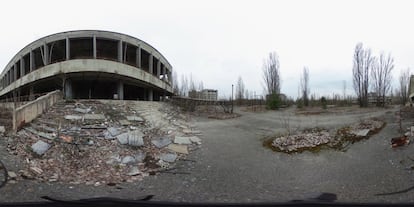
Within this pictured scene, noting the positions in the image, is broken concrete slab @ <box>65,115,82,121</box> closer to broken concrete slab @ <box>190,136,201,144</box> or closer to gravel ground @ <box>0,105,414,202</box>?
gravel ground @ <box>0,105,414,202</box>

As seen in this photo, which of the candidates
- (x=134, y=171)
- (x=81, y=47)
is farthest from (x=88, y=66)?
(x=134, y=171)

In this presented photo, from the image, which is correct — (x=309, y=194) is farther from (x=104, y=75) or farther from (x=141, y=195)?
(x=104, y=75)

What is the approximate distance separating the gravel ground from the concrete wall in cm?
141

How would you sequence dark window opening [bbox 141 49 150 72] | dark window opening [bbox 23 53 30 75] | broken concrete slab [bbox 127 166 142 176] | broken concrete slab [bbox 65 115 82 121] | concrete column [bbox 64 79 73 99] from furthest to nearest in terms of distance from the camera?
1. dark window opening [bbox 23 53 30 75]
2. dark window opening [bbox 141 49 150 72]
3. concrete column [bbox 64 79 73 99]
4. broken concrete slab [bbox 65 115 82 121]
5. broken concrete slab [bbox 127 166 142 176]

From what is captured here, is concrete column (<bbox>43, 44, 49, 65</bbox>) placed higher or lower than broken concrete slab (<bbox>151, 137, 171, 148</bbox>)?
higher

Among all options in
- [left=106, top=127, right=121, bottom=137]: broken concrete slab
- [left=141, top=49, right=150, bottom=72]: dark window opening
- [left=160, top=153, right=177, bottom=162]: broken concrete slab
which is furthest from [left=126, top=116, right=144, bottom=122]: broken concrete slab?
[left=141, top=49, right=150, bottom=72]: dark window opening

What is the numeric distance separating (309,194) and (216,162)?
2.96m

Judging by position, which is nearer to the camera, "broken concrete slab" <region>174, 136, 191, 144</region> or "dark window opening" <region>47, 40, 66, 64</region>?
"broken concrete slab" <region>174, 136, 191, 144</region>

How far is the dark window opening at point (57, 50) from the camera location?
2120cm

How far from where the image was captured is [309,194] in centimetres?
527

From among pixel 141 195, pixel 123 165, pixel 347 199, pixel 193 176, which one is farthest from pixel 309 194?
pixel 123 165

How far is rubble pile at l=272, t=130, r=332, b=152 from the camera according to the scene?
907 cm

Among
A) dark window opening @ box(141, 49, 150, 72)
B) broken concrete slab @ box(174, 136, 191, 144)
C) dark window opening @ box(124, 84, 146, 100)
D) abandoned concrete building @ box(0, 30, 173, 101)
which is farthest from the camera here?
dark window opening @ box(124, 84, 146, 100)

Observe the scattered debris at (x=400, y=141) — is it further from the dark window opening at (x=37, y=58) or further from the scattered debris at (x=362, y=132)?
the dark window opening at (x=37, y=58)
